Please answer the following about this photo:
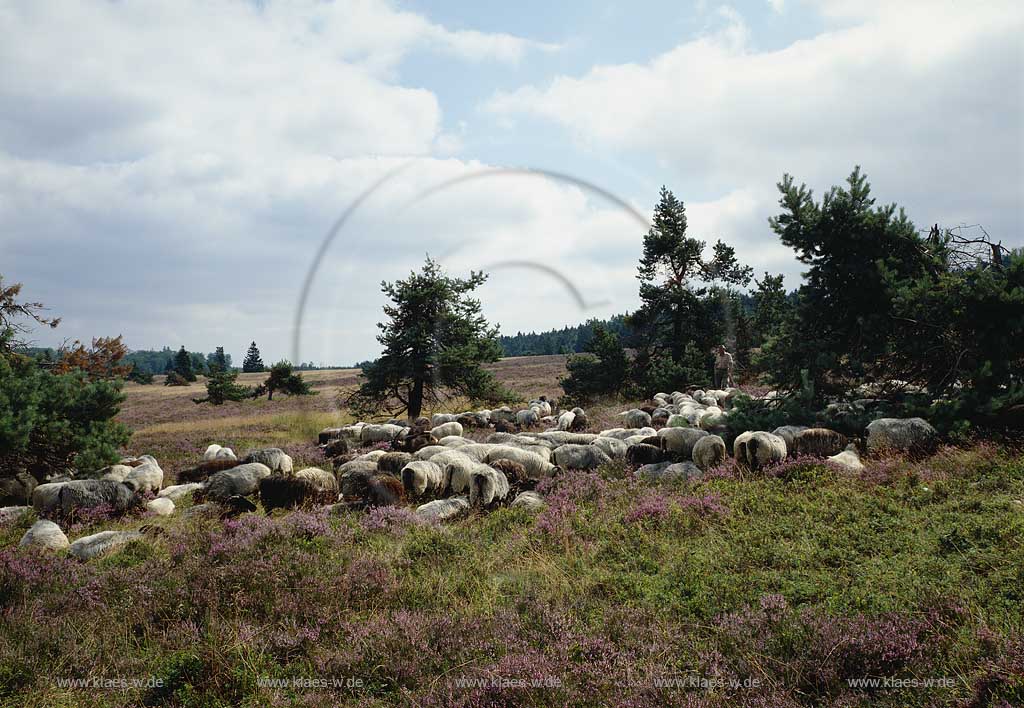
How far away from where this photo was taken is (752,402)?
15859mm

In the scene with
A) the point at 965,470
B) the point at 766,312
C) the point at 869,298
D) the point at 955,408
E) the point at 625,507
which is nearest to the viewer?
the point at 965,470

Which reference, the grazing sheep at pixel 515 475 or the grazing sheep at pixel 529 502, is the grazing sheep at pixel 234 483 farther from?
the grazing sheep at pixel 529 502

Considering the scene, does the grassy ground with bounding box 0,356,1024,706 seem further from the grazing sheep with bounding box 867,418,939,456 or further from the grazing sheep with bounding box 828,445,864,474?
the grazing sheep with bounding box 867,418,939,456

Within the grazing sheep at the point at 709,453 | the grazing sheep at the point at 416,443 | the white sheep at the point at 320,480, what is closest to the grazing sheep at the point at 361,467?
the white sheep at the point at 320,480

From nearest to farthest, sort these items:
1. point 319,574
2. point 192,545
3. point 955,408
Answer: point 319,574 < point 192,545 < point 955,408

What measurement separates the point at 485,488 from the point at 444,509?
1193 mm

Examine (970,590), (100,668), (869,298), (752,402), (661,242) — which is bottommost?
(100,668)

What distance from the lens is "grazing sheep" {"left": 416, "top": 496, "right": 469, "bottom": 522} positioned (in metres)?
10.4

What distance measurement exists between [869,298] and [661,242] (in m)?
19.1

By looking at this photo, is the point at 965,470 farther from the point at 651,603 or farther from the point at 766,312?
the point at 766,312

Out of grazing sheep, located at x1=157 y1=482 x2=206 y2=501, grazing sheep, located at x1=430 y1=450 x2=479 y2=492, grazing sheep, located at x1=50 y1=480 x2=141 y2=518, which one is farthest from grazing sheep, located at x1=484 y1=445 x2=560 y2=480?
grazing sheep, located at x1=50 y1=480 x2=141 y2=518

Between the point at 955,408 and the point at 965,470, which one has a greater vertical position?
the point at 955,408

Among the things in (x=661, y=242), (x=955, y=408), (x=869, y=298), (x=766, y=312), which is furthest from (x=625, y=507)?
(x=661, y=242)

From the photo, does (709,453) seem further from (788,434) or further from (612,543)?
(612,543)
